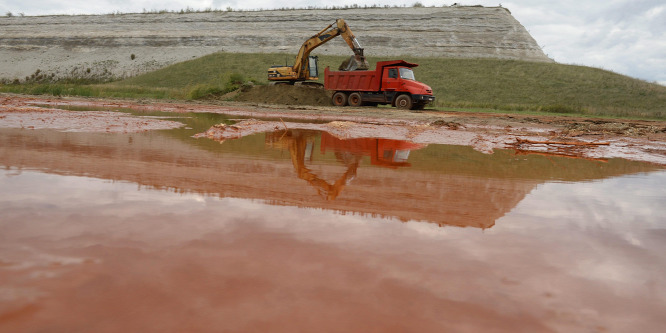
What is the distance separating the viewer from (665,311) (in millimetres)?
1422

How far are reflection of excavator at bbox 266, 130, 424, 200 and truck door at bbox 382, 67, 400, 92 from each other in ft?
48.7

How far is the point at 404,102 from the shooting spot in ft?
69.2

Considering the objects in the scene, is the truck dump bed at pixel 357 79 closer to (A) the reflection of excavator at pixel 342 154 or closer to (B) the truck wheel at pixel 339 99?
(B) the truck wheel at pixel 339 99

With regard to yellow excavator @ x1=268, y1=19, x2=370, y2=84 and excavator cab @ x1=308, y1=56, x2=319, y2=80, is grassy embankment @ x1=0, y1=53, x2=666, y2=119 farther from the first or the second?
excavator cab @ x1=308, y1=56, x2=319, y2=80

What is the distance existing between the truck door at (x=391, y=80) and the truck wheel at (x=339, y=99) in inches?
103

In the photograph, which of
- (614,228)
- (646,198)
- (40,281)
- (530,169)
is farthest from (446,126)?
(40,281)

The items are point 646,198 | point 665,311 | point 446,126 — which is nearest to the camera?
point 665,311

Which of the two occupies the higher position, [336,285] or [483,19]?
[483,19]

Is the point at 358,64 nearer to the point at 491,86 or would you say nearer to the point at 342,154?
the point at 491,86

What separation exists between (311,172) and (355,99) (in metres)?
19.7

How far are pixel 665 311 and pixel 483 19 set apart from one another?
5883 cm

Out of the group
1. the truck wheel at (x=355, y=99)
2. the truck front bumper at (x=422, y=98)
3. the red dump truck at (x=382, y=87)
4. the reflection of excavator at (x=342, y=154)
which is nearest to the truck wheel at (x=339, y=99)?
the red dump truck at (x=382, y=87)

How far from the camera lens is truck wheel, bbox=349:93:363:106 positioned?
2270cm

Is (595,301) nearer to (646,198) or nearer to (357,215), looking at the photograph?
(357,215)
